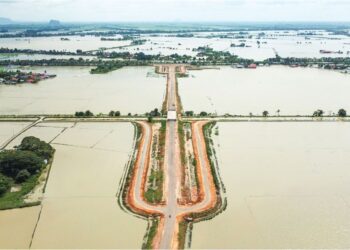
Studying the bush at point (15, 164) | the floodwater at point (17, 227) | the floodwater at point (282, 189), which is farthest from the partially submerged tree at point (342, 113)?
the floodwater at point (17, 227)

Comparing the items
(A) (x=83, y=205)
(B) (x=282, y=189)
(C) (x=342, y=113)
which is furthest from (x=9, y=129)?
(C) (x=342, y=113)

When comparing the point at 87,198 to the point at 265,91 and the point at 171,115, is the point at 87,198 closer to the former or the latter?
the point at 171,115

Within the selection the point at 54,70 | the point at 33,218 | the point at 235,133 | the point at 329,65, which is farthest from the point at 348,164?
the point at 54,70

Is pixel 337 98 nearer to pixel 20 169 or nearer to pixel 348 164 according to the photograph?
pixel 348 164

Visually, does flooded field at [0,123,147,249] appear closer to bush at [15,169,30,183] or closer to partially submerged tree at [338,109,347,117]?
bush at [15,169,30,183]

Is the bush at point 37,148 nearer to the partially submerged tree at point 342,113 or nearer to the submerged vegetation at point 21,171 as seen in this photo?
the submerged vegetation at point 21,171
